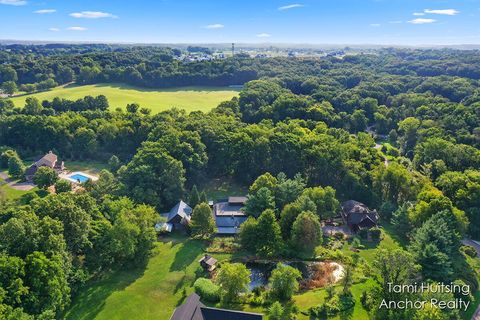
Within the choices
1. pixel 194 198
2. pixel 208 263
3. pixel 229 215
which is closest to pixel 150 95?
pixel 194 198

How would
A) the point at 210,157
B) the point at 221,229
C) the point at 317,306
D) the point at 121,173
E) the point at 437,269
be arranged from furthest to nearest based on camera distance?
the point at 210,157 → the point at 121,173 → the point at 221,229 → the point at 437,269 → the point at 317,306

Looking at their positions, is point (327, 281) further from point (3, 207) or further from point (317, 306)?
point (3, 207)

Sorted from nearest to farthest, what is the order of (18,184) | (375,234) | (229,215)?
(375,234) → (229,215) → (18,184)

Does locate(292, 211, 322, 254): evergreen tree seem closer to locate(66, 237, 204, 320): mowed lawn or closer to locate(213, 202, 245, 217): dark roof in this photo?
locate(213, 202, 245, 217): dark roof

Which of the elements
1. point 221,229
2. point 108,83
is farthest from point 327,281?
point 108,83

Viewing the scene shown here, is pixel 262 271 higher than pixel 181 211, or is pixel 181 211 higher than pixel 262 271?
pixel 181 211

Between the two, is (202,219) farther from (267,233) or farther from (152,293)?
(152,293)
